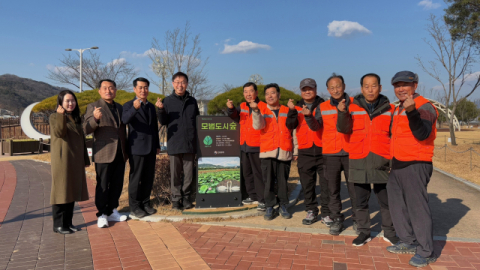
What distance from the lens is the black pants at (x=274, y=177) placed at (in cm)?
498

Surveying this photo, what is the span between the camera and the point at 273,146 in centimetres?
486

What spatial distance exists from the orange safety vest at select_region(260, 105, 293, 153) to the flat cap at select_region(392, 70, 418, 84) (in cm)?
166

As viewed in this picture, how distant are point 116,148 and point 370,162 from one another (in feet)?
11.2

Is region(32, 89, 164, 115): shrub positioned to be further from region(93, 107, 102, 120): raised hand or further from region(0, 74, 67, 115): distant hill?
region(0, 74, 67, 115): distant hill

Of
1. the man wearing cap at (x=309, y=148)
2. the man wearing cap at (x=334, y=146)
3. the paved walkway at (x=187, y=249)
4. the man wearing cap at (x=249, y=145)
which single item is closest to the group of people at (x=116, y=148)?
the paved walkway at (x=187, y=249)

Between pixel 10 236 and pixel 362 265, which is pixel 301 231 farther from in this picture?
pixel 10 236

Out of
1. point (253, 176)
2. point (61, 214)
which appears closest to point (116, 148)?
point (61, 214)

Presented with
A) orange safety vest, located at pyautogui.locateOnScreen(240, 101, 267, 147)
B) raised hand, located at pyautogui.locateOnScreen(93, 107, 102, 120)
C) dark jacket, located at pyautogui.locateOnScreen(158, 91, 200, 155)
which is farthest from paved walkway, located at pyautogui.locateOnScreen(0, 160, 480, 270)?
raised hand, located at pyautogui.locateOnScreen(93, 107, 102, 120)

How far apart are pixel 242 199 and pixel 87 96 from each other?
13915 millimetres

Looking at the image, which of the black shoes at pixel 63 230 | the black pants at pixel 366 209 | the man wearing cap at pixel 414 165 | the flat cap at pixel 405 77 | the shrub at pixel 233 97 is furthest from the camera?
the shrub at pixel 233 97

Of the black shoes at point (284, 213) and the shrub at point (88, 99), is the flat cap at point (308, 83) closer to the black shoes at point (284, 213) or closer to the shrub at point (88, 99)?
the black shoes at point (284, 213)

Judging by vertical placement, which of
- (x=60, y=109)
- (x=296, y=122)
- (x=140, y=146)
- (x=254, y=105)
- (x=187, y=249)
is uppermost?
(x=254, y=105)

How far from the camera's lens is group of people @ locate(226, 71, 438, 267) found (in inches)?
138

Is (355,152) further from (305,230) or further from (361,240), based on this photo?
(305,230)
